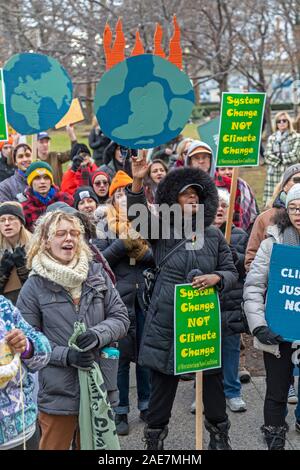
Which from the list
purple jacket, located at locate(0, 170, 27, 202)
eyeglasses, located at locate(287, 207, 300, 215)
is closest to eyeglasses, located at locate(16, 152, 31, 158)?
purple jacket, located at locate(0, 170, 27, 202)

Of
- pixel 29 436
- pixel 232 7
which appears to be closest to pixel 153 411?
pixel 29 436

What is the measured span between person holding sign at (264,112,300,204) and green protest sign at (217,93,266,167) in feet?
11.0

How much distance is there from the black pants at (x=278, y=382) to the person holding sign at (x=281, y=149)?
510 cm

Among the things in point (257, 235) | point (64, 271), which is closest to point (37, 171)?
point (257, 235)

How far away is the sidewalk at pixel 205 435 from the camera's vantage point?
433 cm

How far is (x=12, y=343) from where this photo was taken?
2.89 meters

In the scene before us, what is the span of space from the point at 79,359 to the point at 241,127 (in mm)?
2815

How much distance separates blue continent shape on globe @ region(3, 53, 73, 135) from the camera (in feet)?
19.4

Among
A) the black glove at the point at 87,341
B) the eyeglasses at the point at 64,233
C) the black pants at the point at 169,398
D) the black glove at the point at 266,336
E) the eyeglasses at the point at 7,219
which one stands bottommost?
the black pants at the point at 169,398

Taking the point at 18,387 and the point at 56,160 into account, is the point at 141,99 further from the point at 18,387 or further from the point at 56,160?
the point at 56,160

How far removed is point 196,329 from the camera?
12.4 ft

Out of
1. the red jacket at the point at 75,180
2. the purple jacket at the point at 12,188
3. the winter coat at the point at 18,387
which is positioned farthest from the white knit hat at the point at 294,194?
the red jacket at the point at 75,180

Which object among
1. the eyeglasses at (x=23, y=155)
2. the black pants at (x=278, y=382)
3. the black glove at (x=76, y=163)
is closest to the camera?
the black pants at (x=278, y=382)

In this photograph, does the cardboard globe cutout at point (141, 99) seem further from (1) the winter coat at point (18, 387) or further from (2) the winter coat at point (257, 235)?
(1) the winter coat at point (18, 387)
